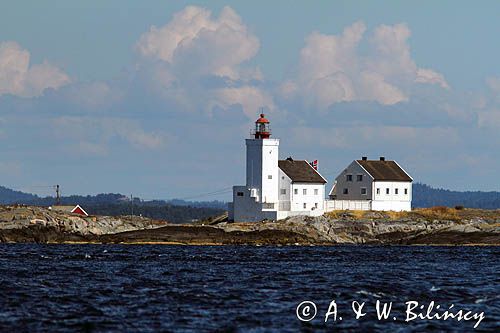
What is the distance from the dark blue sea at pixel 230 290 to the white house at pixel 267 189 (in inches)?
1183

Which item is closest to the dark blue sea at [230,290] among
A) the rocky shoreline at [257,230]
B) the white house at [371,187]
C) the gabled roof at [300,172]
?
the rocky shoreline at [257,230]

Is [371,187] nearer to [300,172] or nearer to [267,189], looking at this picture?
[300,172]

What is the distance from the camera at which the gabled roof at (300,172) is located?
364ft

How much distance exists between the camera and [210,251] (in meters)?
83.0

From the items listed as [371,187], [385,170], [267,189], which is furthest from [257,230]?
[385,170]

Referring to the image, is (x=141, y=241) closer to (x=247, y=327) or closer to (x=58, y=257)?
(x=58, y=257)

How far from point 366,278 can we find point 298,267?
9326 mm

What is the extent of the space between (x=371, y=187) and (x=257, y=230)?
70.2 ft

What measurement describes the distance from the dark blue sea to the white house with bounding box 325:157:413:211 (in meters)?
38.8

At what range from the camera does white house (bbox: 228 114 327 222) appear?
354 ft

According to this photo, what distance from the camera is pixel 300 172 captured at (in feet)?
369

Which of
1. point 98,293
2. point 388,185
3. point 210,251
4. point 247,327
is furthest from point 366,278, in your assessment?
point 388,185

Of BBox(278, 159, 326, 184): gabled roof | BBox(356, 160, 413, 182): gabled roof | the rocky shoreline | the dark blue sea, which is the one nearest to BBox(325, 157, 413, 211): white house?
BBox(356, 160, 413, 182): gabled roof

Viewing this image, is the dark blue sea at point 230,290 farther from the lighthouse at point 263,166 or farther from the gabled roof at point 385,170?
the gabled roof at point 385,170
